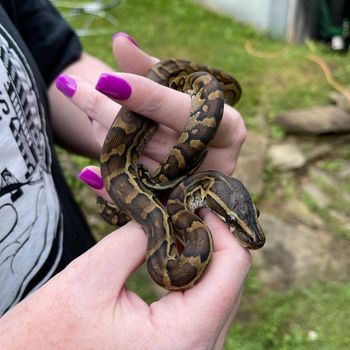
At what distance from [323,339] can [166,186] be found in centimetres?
210

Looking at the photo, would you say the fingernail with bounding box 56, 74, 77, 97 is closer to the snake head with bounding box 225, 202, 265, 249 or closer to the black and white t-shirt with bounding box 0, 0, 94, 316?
the black and white t-shirt with bounding box 0, 0, 94, 316

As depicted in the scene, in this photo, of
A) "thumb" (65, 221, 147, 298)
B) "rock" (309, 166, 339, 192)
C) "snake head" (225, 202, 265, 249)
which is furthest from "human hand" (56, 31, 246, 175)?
"rock" (309, 166, 339, 192)

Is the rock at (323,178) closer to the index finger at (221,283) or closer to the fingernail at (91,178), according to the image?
the fingernail at (91,178)

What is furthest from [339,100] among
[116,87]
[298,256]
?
[116,87]

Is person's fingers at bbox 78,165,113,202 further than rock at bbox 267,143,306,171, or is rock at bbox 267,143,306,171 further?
rock at bbox 267,143,306,171

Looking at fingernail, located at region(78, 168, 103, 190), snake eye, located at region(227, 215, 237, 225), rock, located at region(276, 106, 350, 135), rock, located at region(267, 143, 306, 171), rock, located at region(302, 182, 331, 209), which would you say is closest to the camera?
snake eye, located at region(227, 215, 237, 225)

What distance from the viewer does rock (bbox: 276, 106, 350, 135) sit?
5469 mm

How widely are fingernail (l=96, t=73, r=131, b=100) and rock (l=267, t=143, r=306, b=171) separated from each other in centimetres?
361

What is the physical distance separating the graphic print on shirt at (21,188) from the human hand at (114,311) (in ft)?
0.79

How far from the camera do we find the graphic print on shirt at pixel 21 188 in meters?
1.68

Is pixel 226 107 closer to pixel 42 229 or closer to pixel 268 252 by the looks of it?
pixel 42 229

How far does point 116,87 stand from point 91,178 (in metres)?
0.48

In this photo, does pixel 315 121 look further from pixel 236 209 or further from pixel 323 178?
pixel 236 209

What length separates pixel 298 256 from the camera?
425 cm
